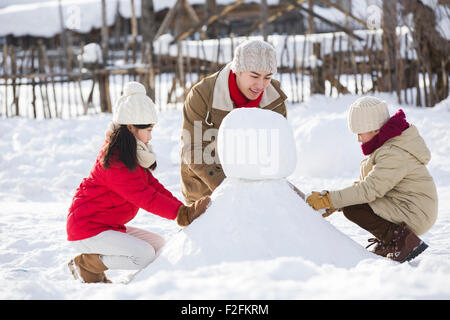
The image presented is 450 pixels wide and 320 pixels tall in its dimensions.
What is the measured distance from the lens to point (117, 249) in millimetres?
2625

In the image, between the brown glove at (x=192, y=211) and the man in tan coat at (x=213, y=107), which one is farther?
the man in tan coat at (x=213, y=107)

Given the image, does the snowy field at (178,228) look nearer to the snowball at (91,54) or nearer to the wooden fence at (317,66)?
the wooden fence at (317,66)

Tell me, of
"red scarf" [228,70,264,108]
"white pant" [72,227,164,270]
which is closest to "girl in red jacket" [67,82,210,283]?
"white pant" [72,227,164,270]

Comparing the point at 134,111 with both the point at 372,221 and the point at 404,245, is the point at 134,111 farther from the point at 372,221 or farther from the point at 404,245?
the point at 404,245

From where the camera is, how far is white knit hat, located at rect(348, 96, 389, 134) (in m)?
2.59

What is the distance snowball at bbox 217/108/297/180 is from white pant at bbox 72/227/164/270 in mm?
709

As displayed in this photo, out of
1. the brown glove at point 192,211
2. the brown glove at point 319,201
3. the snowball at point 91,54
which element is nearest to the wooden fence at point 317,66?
the snowball at point 91,54

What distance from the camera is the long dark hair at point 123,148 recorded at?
2521 millimetres

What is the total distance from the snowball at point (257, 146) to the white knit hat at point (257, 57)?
485mm

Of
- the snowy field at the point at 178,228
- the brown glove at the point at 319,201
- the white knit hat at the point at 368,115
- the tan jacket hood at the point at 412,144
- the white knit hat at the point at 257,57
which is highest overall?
the white knit hat at the point at 257,57

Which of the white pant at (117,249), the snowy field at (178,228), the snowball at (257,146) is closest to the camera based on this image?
the snowy field at (178,228)

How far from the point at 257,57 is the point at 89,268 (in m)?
1.47

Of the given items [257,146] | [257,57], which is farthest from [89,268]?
[257,57]

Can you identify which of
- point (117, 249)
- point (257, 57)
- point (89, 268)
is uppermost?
point (257, 57)
